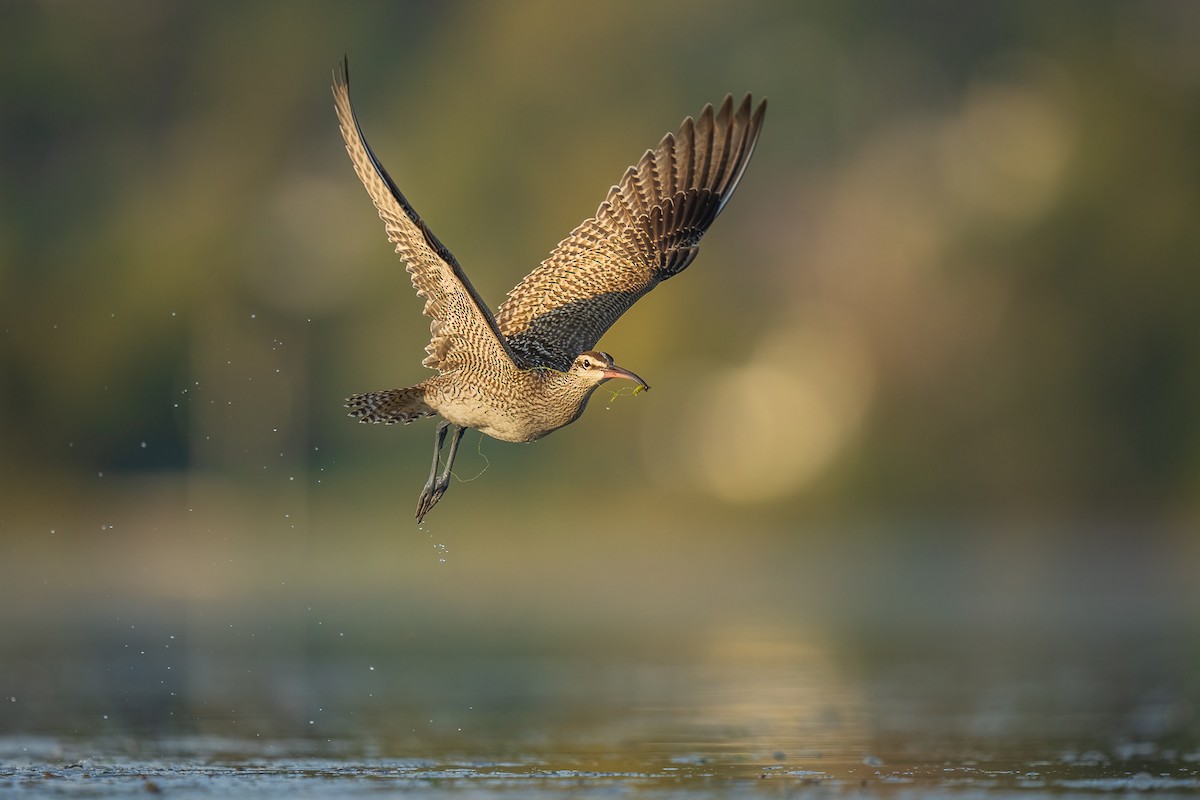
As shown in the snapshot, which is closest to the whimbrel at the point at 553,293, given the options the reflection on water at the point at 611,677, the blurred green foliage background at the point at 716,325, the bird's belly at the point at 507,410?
the bird's belly at the point at 507,410

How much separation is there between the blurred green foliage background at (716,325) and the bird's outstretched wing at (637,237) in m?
18.8

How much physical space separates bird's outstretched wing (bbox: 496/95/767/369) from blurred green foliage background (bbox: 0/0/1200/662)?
18.8 m

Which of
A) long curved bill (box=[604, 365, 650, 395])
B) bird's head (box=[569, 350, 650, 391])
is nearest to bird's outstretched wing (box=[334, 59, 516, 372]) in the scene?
bird's head (box=[569, 350, 650, 391])

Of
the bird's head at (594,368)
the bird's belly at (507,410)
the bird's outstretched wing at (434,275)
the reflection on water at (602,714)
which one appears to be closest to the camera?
the bird's outstretched wing at (434,275)

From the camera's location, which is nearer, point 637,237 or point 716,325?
point 637,237

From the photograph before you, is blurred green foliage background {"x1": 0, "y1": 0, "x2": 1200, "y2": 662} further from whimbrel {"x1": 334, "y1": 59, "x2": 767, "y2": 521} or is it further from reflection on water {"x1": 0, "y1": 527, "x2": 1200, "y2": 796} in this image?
whimbrel {"x1": 334, "y1": 59, "x2": 767, "y2": 521}

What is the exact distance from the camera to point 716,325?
172 feet

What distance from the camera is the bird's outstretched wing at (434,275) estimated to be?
13.3 meters

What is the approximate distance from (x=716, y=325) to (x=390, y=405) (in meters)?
37.7

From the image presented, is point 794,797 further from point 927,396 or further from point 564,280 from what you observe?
point 927,396

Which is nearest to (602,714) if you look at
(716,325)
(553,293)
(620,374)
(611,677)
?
(611,677)

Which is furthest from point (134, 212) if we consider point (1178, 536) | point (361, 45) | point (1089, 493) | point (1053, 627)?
point (1053, 627)

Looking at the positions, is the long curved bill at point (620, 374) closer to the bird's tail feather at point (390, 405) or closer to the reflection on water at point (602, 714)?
the bird's tail feather at point (390, 405)

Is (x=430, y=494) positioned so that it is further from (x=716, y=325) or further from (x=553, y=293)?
(x=716, y=325)
